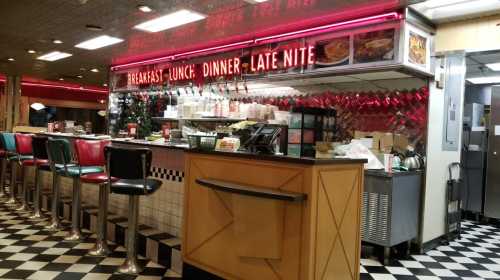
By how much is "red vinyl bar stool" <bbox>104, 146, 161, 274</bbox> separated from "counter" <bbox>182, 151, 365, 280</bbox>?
1.73 ft

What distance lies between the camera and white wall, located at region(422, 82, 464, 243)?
4922 millimetres

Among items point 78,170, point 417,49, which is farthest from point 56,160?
point 417,49

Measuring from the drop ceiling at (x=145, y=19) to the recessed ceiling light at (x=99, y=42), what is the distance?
5.7 inches

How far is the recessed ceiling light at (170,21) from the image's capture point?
529 cm

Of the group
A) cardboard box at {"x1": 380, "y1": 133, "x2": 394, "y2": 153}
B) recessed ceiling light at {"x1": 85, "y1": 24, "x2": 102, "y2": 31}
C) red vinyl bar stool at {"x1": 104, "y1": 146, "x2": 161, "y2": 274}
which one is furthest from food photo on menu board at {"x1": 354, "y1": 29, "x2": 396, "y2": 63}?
recessed ceiling light at {"x1": 85, "y1": 24, "x2": 102, "y2": 31}

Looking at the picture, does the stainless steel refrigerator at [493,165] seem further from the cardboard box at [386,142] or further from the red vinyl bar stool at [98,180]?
the red vinyl bar stool at [98,180]

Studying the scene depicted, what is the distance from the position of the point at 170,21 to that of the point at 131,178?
2.93 m

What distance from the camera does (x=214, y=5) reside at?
4816 millimetres

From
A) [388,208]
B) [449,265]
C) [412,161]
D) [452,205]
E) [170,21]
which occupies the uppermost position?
[170,21]

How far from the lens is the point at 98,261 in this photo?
3895mm

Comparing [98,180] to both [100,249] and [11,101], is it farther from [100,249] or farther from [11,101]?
[11,101]

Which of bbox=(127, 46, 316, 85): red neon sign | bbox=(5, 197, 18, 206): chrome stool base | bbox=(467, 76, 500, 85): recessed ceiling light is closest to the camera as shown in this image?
bbox=(127, 46, 316, 85): red neon sign

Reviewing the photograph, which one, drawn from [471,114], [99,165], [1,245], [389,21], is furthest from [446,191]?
[1,245]

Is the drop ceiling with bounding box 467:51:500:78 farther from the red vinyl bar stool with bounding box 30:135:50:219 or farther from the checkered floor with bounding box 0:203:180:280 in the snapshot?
the red vinyl bar stool with bounding box 30:135:50:219
